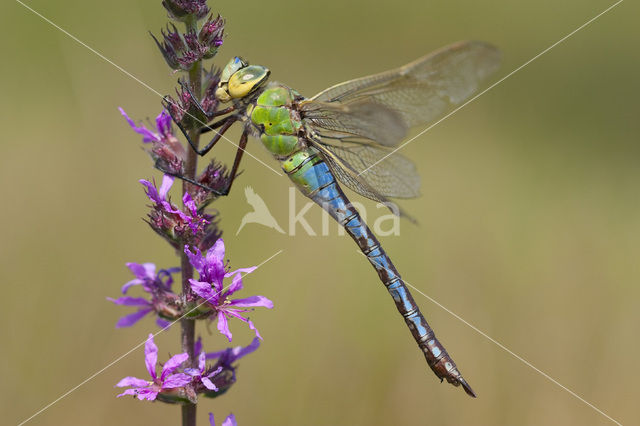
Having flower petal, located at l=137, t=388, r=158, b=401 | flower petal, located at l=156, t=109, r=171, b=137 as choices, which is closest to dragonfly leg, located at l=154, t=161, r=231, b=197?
flower petal, located at l=156, t=109, r=171, b=137

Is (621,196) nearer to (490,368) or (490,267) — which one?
(490,267)

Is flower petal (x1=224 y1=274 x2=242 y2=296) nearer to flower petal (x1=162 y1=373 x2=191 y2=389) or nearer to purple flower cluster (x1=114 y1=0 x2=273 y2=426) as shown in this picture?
purple flower cluster (x1=114 y1=0 x2=273 y2=426)

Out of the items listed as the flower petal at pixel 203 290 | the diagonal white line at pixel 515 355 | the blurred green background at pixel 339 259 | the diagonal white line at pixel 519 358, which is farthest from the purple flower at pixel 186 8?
the blurred green background at pixel 339 259

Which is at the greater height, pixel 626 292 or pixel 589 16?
pixel 589 16

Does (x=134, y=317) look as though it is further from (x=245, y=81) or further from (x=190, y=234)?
(x=245, y=81)

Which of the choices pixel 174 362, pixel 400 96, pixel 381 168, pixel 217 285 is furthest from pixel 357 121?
pixel 174 362

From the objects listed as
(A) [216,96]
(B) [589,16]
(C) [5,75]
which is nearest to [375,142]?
(A) [216,96]
